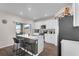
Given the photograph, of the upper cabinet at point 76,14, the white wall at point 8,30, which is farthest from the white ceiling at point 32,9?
the upper cabinet at point 76,14

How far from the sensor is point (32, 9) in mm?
1614

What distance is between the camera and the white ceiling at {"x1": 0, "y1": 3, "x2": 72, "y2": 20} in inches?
60.5

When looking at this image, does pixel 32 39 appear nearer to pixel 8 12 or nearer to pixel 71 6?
pixel 8 12

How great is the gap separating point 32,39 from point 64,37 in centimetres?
65

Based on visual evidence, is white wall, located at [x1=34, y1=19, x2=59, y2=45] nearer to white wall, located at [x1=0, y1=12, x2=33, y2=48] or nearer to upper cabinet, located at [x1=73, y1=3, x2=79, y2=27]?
white wall, located at [x1=0, y1=12, x2=33, y2=48]

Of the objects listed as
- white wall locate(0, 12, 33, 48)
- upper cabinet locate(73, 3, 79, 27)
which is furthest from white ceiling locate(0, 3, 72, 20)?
upper cabinet locate(73, 3, 79, 27)

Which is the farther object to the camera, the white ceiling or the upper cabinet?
the white ceiling

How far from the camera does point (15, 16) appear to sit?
1.63m

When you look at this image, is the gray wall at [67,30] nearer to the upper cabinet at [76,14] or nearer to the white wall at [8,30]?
the upper cabinet at [76,14]

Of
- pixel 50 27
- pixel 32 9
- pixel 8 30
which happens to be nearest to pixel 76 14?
pixel 50 27

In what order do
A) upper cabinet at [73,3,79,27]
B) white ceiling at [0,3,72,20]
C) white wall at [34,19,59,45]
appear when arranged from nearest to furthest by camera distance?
1. upper cabinet at [73,3,79,27]
2. white ceiling at [0,3,72,20]
3. white wall at [34,19,59,45]

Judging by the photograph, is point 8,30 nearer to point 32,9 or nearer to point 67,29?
point 32,9

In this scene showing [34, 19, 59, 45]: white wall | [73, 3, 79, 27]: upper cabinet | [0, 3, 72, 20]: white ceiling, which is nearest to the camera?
[73, 3, 79, 27]: upper cabinet

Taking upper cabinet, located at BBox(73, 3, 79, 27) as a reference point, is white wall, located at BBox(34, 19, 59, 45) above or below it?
below
